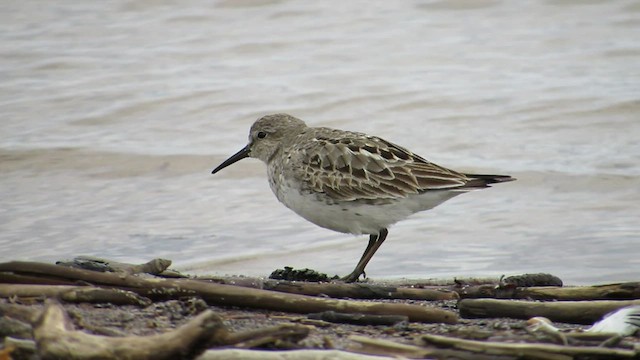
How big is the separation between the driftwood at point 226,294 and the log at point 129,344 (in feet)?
3.29

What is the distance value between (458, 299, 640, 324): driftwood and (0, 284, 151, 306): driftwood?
5.07 ft

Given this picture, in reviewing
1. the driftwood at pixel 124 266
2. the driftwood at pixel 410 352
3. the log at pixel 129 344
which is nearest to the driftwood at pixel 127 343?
the log at pixel 129 344

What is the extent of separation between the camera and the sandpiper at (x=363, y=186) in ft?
22.7

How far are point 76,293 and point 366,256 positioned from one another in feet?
7.78

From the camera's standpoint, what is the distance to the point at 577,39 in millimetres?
14188

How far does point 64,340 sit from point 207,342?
501 mm

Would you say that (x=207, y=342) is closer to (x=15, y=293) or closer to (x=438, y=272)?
(x=15, y=293)

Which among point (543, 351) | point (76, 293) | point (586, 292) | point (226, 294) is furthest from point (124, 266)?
point (543, 351)

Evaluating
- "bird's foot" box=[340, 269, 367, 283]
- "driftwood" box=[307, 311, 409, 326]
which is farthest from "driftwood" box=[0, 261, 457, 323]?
"bird's foot" box=[340, 269, 367, 283]

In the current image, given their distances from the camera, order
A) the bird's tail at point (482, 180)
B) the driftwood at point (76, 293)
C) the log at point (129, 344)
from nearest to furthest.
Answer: the log at point (129, 344) < the driftwood at point (76, 293) < the bird's tail at point (482, 180)

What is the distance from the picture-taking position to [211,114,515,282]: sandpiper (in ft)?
22.7

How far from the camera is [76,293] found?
5.09 metres

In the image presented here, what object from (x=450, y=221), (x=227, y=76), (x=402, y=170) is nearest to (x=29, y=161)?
(x=227, y=76)

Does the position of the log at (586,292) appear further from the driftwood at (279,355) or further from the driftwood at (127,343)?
the driftwood at (127,343)
